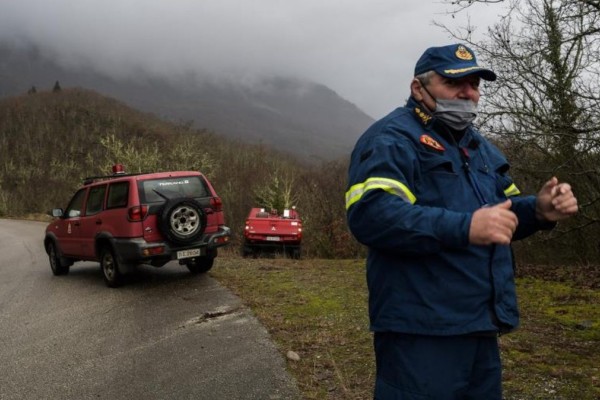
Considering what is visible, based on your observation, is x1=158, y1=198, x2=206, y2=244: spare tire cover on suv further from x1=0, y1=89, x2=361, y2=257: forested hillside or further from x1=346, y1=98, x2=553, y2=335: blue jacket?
x1=0, y1=89, x2=361, y2=257: forested hillside

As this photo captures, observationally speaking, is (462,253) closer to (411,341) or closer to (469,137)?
(411,341)

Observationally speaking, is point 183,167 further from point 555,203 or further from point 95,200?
point 555,203

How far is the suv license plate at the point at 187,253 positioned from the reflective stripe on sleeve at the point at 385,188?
7245 mm

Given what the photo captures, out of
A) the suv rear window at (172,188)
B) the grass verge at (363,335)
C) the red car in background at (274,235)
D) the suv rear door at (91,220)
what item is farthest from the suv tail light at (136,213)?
the red car in background at (274,235)

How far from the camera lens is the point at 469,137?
2408 mm

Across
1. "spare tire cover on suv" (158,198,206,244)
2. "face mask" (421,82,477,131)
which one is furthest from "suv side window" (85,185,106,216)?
"face mask" (421,82,477,131)

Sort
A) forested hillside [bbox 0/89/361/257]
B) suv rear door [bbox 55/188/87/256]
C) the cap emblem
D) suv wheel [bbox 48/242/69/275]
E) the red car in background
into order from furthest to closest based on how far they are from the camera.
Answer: forested hillside [bbox 0/89/361/257], the red car in background, suv wheel [bbox 48/242/69/275], suv rear door [bbox 55/188/87/256], the cap emblem

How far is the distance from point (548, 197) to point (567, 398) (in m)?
2.20

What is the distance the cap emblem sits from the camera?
2281 mm

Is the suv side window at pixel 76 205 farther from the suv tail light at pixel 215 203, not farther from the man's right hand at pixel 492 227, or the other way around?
the man's right hand at pixel 492 227

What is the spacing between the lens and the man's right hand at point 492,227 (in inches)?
73.0

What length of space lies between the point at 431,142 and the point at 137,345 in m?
4.53

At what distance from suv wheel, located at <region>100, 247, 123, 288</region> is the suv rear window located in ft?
4.08

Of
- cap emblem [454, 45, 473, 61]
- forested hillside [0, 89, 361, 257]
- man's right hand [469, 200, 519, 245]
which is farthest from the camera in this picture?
forested hillside [0, 89, 361, 257]
